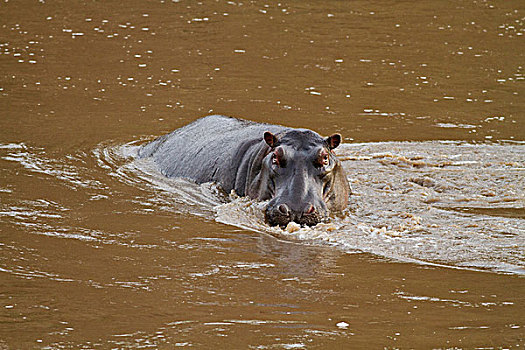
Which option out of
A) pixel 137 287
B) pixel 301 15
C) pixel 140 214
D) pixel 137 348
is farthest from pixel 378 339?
pixel 301 15

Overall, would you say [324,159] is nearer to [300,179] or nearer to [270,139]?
[300,179]

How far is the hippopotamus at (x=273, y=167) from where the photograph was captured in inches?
270

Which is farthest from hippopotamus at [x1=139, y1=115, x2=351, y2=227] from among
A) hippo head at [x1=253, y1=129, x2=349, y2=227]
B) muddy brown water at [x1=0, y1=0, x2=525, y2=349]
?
muddy brown water at [x1=0, y1=0, x2=525, y2=349]

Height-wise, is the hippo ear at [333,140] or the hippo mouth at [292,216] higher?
the hippo ear at [333,140]

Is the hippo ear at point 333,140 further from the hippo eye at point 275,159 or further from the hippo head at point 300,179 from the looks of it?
the hippo eye at point 275,159

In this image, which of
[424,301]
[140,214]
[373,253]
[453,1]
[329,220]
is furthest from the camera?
[453,1]

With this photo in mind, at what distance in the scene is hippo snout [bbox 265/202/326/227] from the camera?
674cm

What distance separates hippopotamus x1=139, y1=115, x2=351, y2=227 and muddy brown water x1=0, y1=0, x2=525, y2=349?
0.54 feet

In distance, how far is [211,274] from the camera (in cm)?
575

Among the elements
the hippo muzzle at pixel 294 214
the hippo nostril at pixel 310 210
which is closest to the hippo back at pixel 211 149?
the hippo muzzle at pixel 294 214

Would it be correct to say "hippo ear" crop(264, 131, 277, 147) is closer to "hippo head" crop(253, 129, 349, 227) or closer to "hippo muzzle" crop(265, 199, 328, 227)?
"hippo head" crop(253, 129, 349, 227)

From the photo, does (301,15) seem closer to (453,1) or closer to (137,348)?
(453,1)

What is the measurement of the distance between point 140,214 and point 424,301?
10.0ft

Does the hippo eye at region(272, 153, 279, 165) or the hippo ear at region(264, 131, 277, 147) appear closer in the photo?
the hippo eye at region(272, 153, 279, 165)
